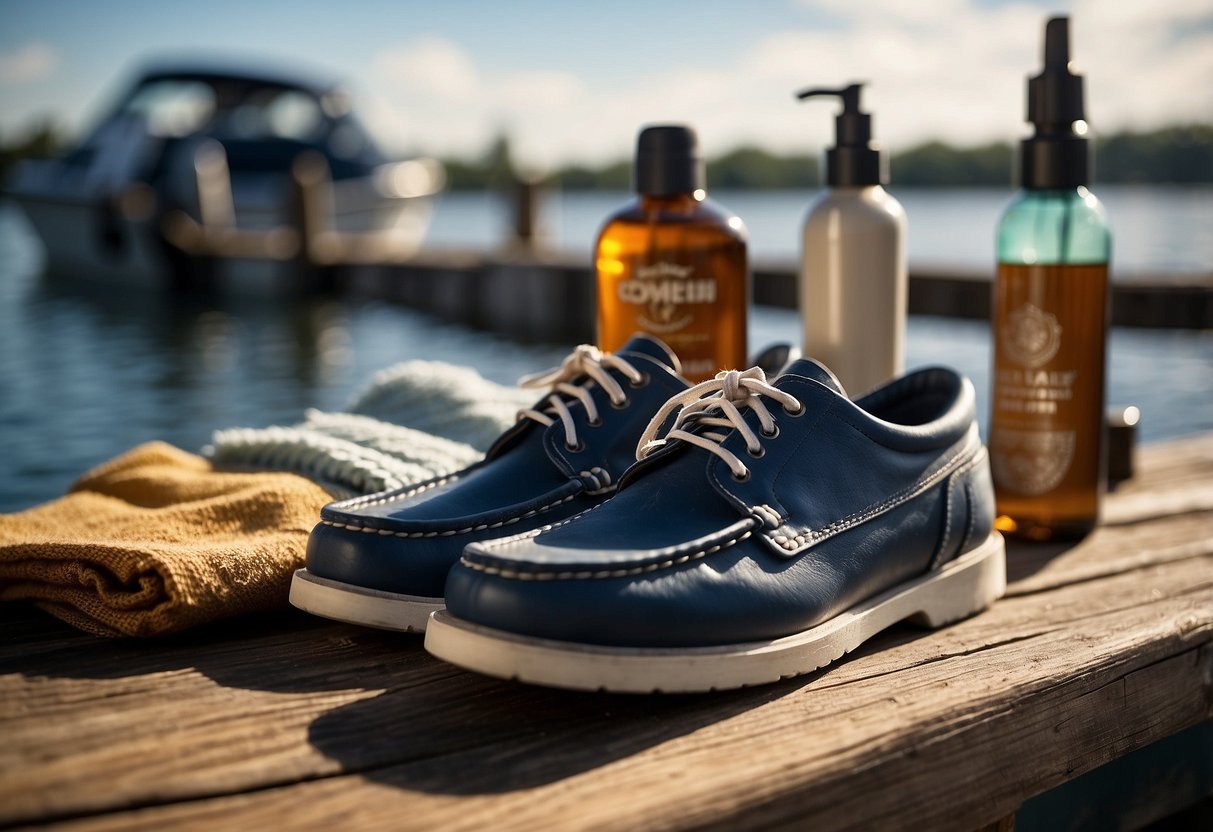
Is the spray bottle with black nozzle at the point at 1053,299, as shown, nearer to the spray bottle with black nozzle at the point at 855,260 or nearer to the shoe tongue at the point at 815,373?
the spray bottle with black nozzle at the point at 855,260

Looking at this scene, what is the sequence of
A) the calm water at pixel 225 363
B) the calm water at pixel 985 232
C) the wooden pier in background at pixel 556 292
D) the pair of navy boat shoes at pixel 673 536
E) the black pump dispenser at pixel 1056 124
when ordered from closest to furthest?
the pair of navy boat shoes at pixel 673 536, the black pump dispenser at pixel 1056 124, the wooden pier in background at pixel 556 292, the calm water at pixel 225 363, the calm water at pixel 985 232

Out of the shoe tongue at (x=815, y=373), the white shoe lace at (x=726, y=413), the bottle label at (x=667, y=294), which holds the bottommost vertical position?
the white shoe lace at (x=726, y=413)

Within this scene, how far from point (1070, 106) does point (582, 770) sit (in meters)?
1.14

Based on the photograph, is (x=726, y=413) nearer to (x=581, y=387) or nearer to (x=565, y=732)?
(x=581, y=387)

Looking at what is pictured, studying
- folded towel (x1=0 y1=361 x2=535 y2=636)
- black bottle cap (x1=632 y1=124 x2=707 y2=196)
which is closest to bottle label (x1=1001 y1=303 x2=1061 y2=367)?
black bottle cap (x1=632 y1=124 x2=707 y2=196)

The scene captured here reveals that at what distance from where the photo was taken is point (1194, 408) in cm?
368

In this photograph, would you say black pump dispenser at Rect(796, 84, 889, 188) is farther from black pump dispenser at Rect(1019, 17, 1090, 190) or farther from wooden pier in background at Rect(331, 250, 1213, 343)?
wooden pier in background at Rect(331, 250, 1213, 343)

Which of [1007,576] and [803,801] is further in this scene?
[1007,576]

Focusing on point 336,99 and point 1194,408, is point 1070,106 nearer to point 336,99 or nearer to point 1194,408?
point 1194,408

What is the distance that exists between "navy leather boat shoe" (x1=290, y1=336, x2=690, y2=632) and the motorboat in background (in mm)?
9647

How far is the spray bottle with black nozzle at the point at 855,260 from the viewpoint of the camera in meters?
1.54

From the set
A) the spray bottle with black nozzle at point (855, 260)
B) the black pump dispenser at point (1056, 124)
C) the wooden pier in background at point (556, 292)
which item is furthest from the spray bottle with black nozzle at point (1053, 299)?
the wooden pier in background at point (556, 292)

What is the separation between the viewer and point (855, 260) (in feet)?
5.08

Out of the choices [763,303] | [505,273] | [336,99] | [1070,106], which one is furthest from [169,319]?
[1070,106]
